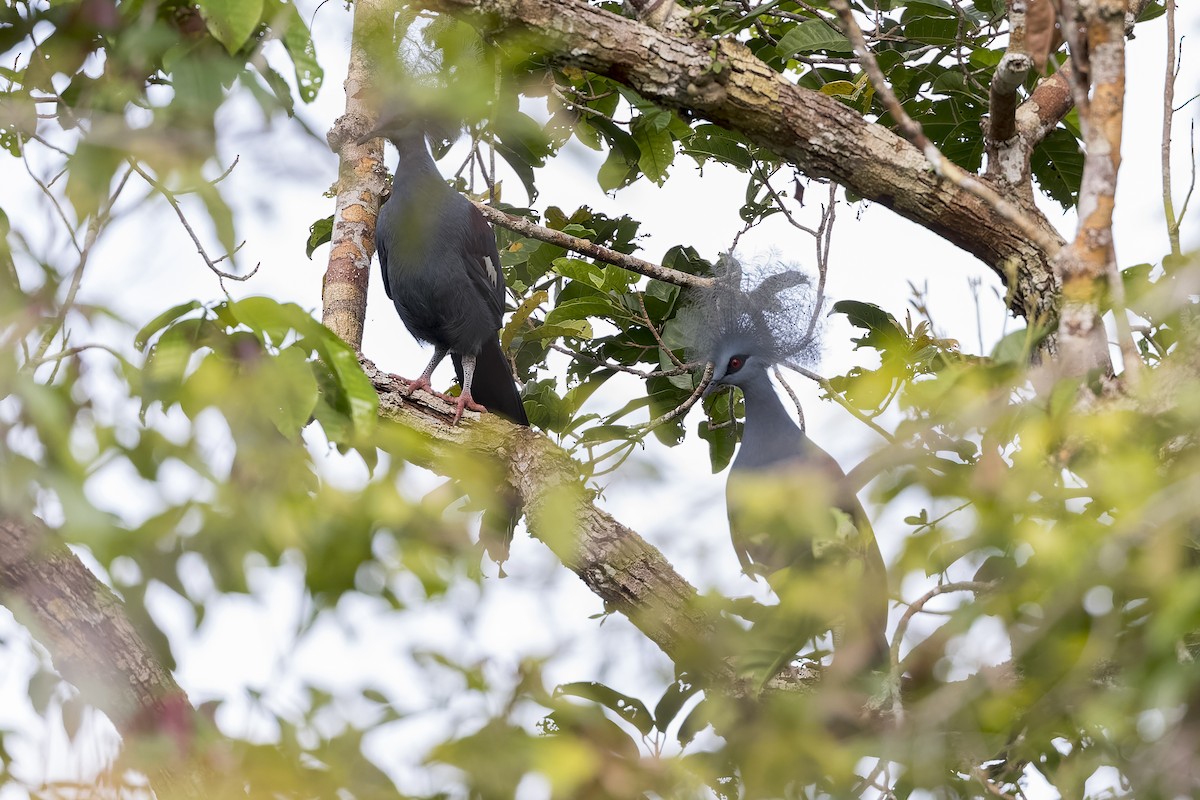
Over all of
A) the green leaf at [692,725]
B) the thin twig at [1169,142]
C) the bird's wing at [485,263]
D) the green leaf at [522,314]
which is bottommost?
the green leaf at [692,725]

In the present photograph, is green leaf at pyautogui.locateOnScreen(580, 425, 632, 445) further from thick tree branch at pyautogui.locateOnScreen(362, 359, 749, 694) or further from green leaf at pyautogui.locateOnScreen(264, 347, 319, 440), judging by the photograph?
green leaf at pyautogui.locateOnScreen(264, 347, 319, 440)

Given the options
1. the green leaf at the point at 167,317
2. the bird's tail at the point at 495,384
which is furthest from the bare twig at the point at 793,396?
the green leaf at the point at 167,317

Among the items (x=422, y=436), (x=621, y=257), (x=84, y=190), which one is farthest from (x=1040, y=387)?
(x=621, y=257)

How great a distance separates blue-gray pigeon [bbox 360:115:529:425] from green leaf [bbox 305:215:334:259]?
0.90 ft

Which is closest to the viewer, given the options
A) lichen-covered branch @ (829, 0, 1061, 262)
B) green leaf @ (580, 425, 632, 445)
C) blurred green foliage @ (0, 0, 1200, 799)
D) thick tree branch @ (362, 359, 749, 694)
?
blurred green foliage @ (0, 0, 1200, 799)

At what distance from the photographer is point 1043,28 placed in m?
1.94

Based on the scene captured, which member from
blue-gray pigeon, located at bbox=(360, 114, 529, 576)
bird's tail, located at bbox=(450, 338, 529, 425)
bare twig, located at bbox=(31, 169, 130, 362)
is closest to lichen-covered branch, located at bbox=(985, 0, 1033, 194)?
bare twig, located at bbox=(31, 169, 130, 362)

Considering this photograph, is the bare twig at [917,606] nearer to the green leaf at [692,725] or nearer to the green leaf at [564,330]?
the green leaf at [692,725]

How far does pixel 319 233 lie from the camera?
4.48 meters

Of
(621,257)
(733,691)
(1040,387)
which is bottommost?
(733,691)

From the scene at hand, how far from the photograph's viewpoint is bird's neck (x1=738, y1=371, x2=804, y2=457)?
12.6 ft

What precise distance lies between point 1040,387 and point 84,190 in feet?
4.08

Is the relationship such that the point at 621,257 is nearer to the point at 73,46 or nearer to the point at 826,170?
the point at 826,170

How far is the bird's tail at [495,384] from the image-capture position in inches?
193
